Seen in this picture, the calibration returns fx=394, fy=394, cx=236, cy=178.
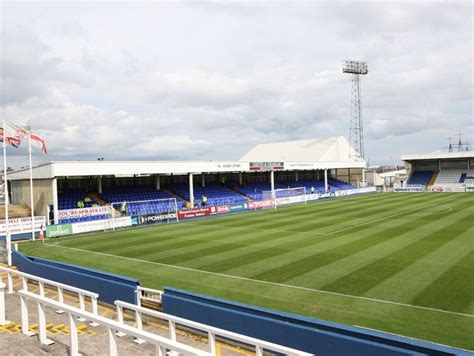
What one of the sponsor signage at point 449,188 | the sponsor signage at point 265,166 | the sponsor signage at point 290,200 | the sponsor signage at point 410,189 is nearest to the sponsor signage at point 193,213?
the sponsor signage at point 290,200

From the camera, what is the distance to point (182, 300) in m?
10.5

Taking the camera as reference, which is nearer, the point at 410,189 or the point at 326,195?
the point at 326,195

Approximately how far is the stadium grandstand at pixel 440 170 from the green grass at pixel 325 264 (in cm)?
4429

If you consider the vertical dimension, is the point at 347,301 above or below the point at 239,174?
below

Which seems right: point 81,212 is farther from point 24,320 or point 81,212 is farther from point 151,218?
point 24,320

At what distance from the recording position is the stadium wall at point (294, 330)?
22.9 feet

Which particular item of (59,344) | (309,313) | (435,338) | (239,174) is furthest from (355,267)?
(239,174)

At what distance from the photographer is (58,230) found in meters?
31.2

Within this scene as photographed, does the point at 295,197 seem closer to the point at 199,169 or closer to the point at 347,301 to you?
the point at 199,169

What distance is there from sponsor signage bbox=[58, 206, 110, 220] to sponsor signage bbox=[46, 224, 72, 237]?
2.53 metres

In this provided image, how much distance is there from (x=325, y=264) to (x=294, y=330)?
10.0 m

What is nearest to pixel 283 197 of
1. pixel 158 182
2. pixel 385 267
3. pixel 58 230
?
pixel 158 182

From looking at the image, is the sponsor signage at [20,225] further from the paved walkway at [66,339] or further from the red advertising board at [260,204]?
the red advertising board at [260,204]

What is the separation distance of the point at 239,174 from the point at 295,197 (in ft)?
32.4
